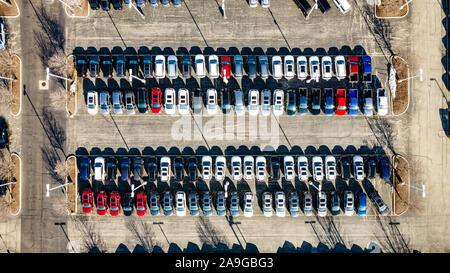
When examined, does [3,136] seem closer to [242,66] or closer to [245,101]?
[245,101]

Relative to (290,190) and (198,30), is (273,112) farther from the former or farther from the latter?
(198,30)

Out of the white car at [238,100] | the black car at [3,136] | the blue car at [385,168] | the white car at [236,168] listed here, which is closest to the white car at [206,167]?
the white car at [236,168]

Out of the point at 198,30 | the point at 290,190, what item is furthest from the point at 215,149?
the point at 198,30

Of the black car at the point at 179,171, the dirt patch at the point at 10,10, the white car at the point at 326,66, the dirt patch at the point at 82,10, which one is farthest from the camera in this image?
the dirt patch at the point at 10,10

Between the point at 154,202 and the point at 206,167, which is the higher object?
the point at 206,167

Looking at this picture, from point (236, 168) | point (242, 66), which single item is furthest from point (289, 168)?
point (242, 66)

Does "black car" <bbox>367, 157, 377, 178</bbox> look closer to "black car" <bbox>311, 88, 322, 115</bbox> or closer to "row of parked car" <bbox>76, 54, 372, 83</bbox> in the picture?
"black car" <bbox>311, 88, 322, 115</bbox>

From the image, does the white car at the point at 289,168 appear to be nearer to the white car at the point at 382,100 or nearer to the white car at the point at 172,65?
the white car at the point at 382,100

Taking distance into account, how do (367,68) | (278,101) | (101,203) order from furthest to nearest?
(101,203) < (278,101) < (367,68)
